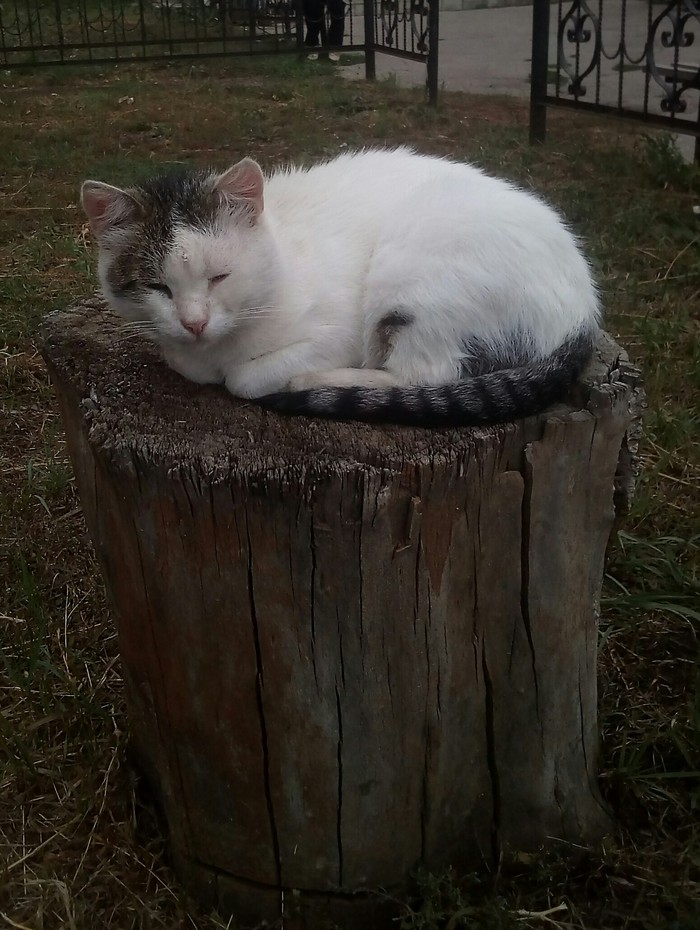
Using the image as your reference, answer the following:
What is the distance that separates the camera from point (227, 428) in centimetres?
160

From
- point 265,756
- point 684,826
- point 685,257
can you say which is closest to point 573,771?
point 684,826

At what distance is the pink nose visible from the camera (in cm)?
171

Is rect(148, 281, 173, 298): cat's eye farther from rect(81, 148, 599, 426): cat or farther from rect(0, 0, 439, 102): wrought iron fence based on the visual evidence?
rect(0, 0, 439, 102): wrought iron fence

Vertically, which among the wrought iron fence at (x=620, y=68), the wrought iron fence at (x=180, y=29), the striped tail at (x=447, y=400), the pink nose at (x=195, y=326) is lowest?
the striped tail at (x=447, y=400)

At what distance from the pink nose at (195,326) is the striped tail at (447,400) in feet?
0.67

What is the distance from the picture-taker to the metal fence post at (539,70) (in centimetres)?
565

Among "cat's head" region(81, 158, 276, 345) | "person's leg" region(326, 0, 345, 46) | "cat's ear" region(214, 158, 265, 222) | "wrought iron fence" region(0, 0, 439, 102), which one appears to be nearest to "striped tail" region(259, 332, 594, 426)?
"cat's head" region(81, 158, 276, 345)

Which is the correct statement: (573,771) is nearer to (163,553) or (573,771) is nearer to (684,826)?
(684,826)

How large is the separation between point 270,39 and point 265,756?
7.47 meters

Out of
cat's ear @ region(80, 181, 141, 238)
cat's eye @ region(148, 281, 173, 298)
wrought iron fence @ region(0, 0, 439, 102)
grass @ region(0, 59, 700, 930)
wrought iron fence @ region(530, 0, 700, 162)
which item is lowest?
grass @ region(0, 59, 700, 930)

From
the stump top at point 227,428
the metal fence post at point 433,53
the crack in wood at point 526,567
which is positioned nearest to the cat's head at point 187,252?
the stump top at point 227,428

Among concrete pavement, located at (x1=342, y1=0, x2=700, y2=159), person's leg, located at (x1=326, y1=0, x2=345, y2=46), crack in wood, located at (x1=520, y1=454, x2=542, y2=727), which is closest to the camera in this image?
crack in wood, located at (x1=520, y1=454, x2=542, y2=727)

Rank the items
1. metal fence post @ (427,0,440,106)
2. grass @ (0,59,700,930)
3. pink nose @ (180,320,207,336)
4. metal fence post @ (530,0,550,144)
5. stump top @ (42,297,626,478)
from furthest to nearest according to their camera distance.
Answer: metal fence post @ (427,0,440,106), metal fence post @ (530,0,550,144), grass @ (0,59,700,930), pink nose @ (180,320,207,336), stump top @ (42,297,626,478)

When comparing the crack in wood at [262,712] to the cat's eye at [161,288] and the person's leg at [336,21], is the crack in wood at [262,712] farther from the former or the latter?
the person's leg at [336,21]
